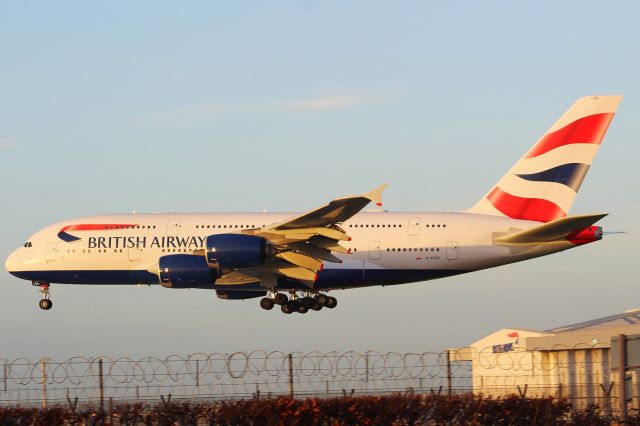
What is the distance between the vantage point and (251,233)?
46031mm

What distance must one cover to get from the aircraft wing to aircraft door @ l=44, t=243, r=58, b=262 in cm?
926

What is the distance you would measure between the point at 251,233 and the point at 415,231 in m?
7.25

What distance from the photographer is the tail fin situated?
4819cm

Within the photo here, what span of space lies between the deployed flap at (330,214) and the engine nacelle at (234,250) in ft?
4.85

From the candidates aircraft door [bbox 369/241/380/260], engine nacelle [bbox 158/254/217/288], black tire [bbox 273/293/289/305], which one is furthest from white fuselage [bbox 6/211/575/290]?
engine nacelle [bbox 158/254/217/288]

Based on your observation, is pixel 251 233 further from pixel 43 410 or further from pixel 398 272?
pixel 43 410

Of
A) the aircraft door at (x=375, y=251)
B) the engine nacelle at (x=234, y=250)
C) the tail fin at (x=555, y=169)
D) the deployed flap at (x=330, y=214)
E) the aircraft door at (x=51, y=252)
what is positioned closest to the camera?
the deployed flap at (x=330, y=214)

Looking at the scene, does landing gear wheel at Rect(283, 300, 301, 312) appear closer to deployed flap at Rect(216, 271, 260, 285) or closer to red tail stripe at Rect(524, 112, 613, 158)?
deployed flap at Rect(216, 271, 260, 285)

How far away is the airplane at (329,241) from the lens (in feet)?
149

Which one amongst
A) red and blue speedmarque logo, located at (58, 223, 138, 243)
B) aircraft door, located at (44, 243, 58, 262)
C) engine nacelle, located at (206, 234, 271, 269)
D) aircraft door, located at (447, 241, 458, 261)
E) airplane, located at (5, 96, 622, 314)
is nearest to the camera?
engine nacelle, located at (206, 234, 271, 269)

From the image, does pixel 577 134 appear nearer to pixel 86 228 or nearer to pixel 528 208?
pixel 528 208

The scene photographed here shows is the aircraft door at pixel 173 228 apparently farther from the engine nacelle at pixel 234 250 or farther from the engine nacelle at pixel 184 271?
the engine nacelle at pixel 234 250

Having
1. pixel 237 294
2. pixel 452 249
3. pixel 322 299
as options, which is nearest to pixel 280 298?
pixel 322 299

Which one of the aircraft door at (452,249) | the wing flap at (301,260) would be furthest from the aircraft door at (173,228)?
the aircraft door at (452,249)
